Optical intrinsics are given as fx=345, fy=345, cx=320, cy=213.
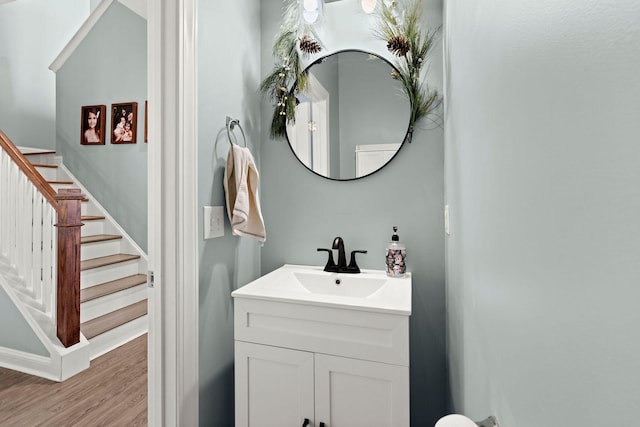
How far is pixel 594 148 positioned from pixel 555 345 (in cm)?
19

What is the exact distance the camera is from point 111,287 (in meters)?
3.17

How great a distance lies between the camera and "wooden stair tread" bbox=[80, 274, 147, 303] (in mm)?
2933

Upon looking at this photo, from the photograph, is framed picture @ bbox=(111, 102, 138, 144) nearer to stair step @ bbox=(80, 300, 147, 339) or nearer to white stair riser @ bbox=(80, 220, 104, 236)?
white stair riser @ bbox=(80, 220, 104, 236)

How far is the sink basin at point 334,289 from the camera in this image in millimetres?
1276

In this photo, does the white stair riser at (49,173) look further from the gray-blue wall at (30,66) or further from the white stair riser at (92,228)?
the white stair riser at (92,228)

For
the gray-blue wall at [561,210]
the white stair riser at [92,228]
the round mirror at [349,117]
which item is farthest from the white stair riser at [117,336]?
the gray-blue wall at [561,210]

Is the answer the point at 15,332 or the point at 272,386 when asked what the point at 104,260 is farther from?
the point at 272,386

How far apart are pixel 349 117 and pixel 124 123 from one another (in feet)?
10.1

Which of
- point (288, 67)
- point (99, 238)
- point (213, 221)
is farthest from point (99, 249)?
point (288, 67)

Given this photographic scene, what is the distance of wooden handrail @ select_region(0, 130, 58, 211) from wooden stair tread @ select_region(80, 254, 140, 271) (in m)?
0.84

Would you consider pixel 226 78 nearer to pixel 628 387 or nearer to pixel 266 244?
pixel 266 244

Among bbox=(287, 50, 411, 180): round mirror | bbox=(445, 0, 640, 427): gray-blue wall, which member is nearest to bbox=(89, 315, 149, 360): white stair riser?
bbox=(287, 50, 411, 180): round mirror

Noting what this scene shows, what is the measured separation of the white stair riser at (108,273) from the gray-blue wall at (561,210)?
11.5 feet

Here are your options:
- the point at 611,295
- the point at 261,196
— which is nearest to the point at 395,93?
the point at 261,196
